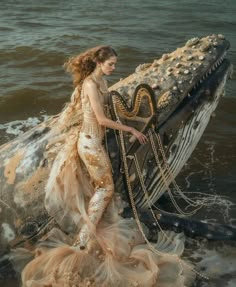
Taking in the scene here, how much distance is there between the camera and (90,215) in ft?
19.6

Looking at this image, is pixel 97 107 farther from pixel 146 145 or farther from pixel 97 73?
pixel 146 145

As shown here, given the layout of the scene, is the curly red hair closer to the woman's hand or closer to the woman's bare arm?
the woman's bare arm

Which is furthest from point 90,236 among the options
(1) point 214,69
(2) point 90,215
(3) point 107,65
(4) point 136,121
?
(1) point 214,69

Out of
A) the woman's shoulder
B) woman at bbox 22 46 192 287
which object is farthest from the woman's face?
the woman's shoulder

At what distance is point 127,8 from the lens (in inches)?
903

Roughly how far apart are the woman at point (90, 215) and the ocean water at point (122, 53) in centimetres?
65

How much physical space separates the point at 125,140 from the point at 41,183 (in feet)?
3.48

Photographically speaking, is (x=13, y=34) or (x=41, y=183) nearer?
(x=41, y=183)

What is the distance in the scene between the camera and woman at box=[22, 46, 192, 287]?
5.75m

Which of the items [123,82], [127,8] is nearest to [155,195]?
[123,82]

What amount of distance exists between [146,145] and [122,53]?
1005 centimetres

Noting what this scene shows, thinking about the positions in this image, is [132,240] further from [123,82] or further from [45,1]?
[45,1]

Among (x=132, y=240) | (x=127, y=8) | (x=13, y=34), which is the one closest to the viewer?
(x=132, y=240)

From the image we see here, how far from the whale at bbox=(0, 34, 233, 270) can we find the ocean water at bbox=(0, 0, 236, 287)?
0.66 metres
